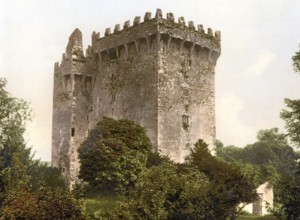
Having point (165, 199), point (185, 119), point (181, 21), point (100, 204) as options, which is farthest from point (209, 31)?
point (100, 204)

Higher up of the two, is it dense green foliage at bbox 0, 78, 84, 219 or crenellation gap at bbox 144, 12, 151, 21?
crenellation gap at bbox 144, 12, 151, 21

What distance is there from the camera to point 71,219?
26.5 meters

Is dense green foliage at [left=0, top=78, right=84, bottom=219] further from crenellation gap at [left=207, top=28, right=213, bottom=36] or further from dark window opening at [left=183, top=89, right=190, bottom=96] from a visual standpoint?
crenellation gap at [left=207, top=28, right=213, bottom=36]

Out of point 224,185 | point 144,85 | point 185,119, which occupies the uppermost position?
point 144,85

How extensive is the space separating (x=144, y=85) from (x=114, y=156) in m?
9.87

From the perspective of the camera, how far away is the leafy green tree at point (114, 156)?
32.4 m

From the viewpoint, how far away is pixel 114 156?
32.7m

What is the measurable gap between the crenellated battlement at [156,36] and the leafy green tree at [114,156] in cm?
902

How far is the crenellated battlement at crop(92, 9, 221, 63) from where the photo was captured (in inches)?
1594

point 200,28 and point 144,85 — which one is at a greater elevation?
point 200,28

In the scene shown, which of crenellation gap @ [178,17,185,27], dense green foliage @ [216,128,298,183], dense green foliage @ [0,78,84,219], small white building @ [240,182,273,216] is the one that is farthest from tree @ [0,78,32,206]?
dense green foliage @ [216,128,298,183]

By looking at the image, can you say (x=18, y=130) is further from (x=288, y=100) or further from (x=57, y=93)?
(x=288, y=100)

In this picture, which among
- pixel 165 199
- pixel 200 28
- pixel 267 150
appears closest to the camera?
pixel 165 199

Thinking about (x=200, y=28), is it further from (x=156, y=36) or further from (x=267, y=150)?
(x=267, y=150)
